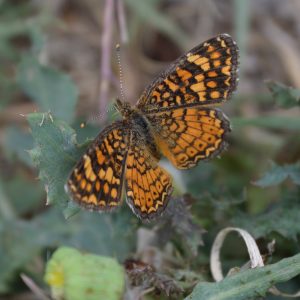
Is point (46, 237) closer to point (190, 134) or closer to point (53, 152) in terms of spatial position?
point (53, 152)

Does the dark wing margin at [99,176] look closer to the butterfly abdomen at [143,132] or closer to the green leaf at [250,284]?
the butterfly abdomen at [143,132]

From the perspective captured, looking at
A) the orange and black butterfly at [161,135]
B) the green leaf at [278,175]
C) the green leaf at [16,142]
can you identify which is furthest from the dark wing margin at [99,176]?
the green leaf at [16,142]

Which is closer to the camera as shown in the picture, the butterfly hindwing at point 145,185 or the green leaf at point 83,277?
the green leaf at point 83,277

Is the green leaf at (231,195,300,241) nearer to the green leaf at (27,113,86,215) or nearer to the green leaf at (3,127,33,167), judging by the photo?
the green leaf at (27,113,86,215)

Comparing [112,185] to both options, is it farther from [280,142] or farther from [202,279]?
[280,142]

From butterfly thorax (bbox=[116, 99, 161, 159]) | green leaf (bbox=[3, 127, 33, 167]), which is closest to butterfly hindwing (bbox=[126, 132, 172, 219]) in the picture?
butterfly thorax (bbox=[116, 99, 161, 159])

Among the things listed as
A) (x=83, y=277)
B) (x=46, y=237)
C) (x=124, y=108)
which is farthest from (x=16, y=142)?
(x=83, y=277)

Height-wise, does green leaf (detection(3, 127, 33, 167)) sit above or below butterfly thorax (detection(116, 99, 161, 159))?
above
